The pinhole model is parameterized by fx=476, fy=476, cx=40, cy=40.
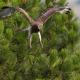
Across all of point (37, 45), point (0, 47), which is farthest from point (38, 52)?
point (0, 47)

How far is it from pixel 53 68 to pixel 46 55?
219mm

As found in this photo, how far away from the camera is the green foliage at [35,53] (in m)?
6.61

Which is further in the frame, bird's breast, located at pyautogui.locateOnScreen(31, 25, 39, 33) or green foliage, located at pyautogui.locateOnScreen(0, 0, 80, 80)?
green foliage, located at pyautogui.locateOnScreen(0, 0, 80, 80)

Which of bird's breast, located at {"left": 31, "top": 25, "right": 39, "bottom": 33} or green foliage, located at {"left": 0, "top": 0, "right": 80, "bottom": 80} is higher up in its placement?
bird's breast, located at {"left": 31, "top": 25, "right": 39, "bottom": 33}

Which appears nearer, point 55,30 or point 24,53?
point 24,53

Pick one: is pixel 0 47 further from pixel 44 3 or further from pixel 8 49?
pixel 44 3

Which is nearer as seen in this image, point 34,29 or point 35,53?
point 34,29

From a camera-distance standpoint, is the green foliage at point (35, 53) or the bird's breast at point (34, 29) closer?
the bird's breast at point (34, 29)

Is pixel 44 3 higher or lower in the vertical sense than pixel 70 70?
higher

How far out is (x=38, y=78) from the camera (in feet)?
21.6

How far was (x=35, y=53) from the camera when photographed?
6.85m

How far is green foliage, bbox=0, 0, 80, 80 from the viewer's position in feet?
21.7

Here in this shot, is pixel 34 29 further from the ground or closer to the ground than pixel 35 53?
further from the ground

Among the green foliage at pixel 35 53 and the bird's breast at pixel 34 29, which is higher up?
the bird's breast at pixel 34 29
